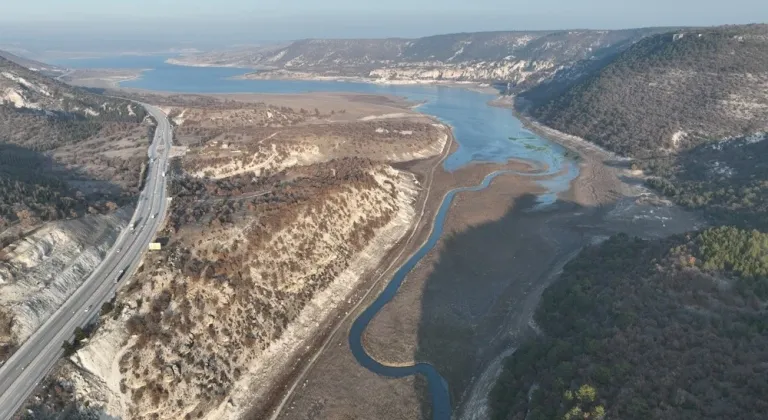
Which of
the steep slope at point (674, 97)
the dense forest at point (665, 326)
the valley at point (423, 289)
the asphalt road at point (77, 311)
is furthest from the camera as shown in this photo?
the steep slope at point (674, 97)

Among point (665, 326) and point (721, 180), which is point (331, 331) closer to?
point (665, 326)

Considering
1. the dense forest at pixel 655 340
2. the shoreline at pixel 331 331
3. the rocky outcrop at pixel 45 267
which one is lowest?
the shoreline at pixel 331 331

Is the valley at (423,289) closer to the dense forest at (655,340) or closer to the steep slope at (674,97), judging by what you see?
the dense forest at (655,340)

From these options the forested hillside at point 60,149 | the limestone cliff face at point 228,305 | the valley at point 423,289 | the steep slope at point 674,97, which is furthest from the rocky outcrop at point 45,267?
the steep slope at point 674,97

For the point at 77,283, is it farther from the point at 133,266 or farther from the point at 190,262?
the point at 190,262

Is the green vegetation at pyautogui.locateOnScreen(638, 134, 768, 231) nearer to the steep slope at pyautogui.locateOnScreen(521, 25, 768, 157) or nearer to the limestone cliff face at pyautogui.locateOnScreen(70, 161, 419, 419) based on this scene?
the steep slope at pyautogui.locateOnScreen(521, 25, 768, 157)

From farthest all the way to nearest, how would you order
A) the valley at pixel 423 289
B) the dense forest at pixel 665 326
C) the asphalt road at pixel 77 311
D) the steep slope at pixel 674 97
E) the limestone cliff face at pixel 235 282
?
the steep slope at pixel 674 97 < the limestone cliff face at pixel 235 282 < the valley at pixel 423 289 < the asphalt road at pixel 77 311 < the dense forest at pixel 665 326

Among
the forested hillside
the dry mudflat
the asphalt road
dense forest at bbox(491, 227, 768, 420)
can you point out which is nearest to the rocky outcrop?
the asphalt road
